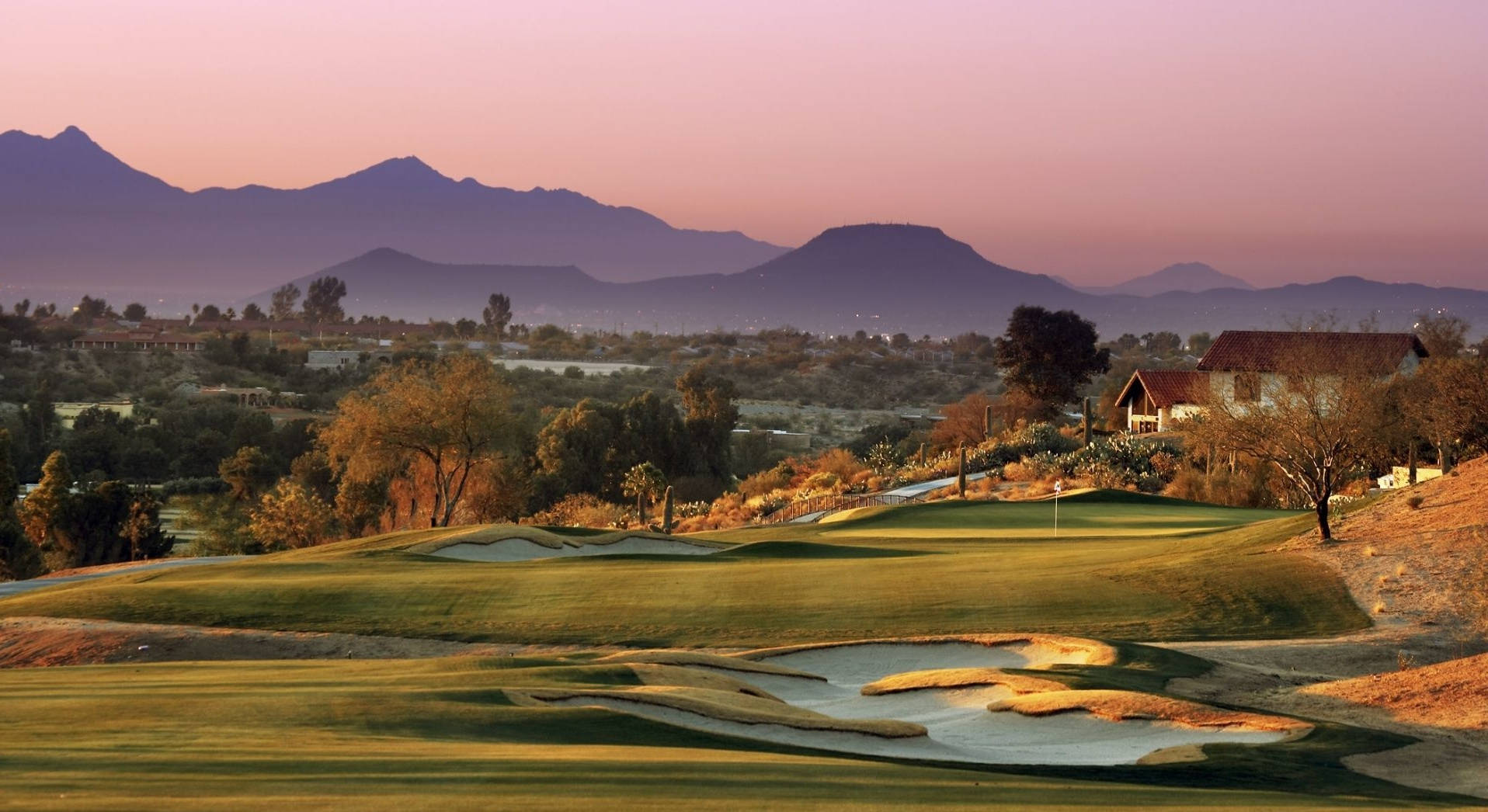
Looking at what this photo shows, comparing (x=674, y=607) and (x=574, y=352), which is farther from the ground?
(x=574, y=352)

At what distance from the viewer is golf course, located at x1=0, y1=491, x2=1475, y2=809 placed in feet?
35.4

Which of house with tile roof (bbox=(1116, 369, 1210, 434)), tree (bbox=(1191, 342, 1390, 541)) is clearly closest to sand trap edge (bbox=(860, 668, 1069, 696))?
tree (bbox=(1191, 342, 1390, 541))

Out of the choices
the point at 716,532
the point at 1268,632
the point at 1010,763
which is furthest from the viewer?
the point at 716,532

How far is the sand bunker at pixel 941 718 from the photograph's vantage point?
567 inches

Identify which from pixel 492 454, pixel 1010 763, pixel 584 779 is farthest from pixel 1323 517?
pixel 492 454

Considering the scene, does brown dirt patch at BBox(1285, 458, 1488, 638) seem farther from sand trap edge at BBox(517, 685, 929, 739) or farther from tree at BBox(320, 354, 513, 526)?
tree at BBox(320, 354, 513, 526)

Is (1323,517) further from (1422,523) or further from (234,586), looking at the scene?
(234,586)

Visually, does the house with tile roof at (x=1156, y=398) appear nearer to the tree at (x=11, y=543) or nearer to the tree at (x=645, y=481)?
the tree at (x=645, y=481)

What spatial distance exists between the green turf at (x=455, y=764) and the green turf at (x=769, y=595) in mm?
8486

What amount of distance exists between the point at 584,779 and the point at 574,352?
599ft

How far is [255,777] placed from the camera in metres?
9.99

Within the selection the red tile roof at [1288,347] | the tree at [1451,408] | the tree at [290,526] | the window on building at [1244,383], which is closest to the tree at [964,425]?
the red tile roof at [1288,347]

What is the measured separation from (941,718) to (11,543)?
39808 mm

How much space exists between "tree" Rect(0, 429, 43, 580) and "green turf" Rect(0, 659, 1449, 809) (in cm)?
3332
